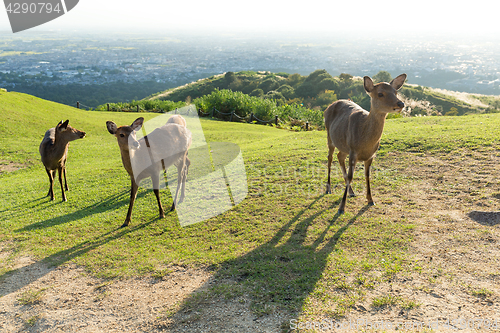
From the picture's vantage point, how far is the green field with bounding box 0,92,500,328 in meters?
4.74

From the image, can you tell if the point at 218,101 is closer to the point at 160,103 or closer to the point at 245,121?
the point at 245,121

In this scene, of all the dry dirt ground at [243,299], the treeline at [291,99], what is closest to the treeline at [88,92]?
the treeline at [291,99]

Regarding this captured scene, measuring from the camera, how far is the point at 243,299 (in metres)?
4.47

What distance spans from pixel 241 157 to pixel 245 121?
15071 millimetres

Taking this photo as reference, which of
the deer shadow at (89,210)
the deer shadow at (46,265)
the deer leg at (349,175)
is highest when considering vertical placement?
the deer leg at (349,175)

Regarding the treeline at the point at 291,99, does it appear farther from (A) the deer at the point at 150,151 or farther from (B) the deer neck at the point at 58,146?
(B) the deer neck at the point at 58,146

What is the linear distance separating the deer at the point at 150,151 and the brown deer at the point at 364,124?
12.1 ft

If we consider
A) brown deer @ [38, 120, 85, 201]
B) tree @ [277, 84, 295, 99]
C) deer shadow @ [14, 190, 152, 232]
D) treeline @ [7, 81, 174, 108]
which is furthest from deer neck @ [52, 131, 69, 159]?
treeline @ [7, 81, 174, 108]

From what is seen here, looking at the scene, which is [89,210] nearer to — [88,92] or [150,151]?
[150,151]

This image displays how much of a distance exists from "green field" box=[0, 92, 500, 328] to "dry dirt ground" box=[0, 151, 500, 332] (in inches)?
5.9

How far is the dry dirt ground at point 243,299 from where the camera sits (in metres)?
4.00

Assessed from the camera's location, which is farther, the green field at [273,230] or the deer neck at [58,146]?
the deer neck at [58,146]

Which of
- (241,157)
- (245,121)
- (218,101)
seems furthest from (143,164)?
(218,101)

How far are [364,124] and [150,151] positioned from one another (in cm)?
455
